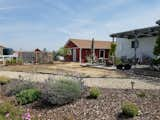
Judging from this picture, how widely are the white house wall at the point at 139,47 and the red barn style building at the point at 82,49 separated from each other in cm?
714

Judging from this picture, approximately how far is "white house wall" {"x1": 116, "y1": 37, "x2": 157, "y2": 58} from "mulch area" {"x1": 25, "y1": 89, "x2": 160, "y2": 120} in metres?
18.0

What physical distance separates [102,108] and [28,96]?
271cm

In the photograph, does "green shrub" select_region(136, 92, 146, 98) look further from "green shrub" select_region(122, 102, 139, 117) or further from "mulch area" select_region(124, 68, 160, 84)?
"mulch area" select_region(124, 68, 160, 84)

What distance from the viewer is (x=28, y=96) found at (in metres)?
8.91

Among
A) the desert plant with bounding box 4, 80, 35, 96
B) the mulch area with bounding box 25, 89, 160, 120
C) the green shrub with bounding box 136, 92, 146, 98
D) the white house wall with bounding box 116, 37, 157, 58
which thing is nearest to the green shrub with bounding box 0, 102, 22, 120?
the mulch area with bounding box 25, 89, 160, 120

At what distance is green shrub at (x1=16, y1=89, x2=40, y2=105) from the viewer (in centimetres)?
887

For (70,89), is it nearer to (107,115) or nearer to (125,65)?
(107,115)

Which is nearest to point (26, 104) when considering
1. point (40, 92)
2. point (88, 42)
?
point (40, 92)

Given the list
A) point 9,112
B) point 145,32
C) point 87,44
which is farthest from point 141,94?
point 87,44

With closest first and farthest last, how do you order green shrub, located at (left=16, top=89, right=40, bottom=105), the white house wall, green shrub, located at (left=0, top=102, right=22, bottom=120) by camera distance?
green shrub, located at (left=0, top=102, right=22, bottom=120)
green shrub, located at (left=16, top=89, right=40, bottom=105)
the white house wall

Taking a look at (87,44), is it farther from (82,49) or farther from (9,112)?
(9,112)

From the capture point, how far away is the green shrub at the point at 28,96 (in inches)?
349

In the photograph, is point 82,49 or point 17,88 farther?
point 82,49

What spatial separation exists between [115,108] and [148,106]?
2.83ft
